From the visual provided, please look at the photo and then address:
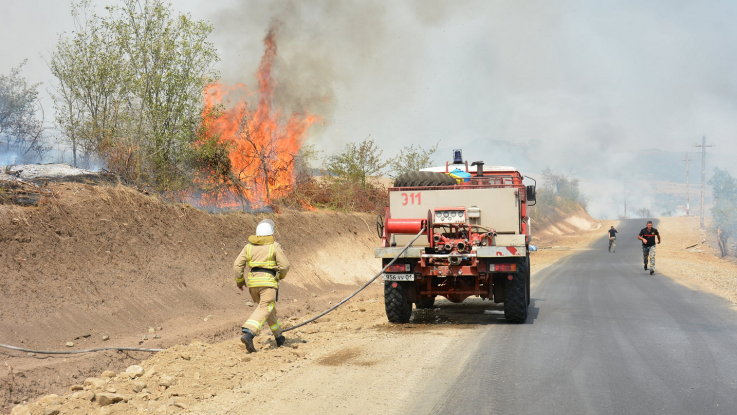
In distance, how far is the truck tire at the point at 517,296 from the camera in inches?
378

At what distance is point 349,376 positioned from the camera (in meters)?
6.46

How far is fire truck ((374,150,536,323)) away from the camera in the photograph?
373 inches

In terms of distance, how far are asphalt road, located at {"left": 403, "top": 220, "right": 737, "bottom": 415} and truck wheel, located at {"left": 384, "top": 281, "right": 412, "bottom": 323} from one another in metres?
1.39

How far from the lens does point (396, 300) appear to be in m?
10.0

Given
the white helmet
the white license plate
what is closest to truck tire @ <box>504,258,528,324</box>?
the white license plate

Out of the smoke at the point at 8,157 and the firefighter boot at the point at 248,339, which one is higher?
the smoke at the point at 8,157

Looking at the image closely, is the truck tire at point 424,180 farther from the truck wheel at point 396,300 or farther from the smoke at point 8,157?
the smoke at point 8,157

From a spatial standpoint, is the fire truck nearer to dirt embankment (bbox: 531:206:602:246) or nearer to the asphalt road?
the asphalt road

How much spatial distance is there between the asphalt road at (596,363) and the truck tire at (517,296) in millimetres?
226

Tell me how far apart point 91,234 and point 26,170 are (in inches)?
110

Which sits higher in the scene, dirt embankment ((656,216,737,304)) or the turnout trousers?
the turnout trousers

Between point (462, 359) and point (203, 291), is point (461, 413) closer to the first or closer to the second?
point (462, 359)

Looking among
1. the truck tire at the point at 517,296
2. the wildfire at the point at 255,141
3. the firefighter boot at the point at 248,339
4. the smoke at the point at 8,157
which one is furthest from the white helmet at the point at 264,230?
the smoke at the point at 8,157

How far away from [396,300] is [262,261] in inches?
117
